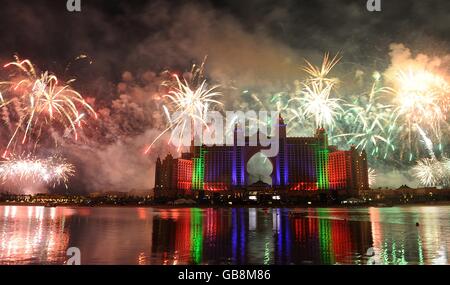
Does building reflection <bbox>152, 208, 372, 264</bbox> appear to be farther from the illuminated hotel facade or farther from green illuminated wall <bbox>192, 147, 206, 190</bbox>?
green illuminated wall <bbox>192, 147, 206, 190</bbox>

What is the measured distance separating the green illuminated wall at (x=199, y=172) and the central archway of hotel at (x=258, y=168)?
16657 millimetres

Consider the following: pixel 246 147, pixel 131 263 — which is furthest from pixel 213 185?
pixel 131 263

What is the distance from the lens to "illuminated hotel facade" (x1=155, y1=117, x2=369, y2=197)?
123 m

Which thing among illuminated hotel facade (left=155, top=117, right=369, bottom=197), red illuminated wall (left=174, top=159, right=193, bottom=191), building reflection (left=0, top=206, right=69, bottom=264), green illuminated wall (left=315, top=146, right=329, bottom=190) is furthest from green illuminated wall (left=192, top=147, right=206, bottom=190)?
building reflection (left=0, top=206, right=69, bottom=264)

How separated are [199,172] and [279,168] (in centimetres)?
2929

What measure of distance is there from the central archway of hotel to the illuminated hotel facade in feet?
3.81

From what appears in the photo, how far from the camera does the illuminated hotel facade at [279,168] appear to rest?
405 feet

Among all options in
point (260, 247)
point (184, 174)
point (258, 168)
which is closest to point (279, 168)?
point (258, 168)

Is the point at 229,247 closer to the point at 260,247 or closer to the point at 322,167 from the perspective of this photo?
the point at 260,247

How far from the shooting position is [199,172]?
131250 mm

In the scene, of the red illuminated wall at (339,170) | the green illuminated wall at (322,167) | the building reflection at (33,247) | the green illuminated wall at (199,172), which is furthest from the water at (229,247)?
the green illuminated wall at (199,172)

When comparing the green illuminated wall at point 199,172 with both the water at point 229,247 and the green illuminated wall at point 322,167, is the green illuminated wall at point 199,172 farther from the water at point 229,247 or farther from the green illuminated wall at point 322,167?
the water at point 229,247
